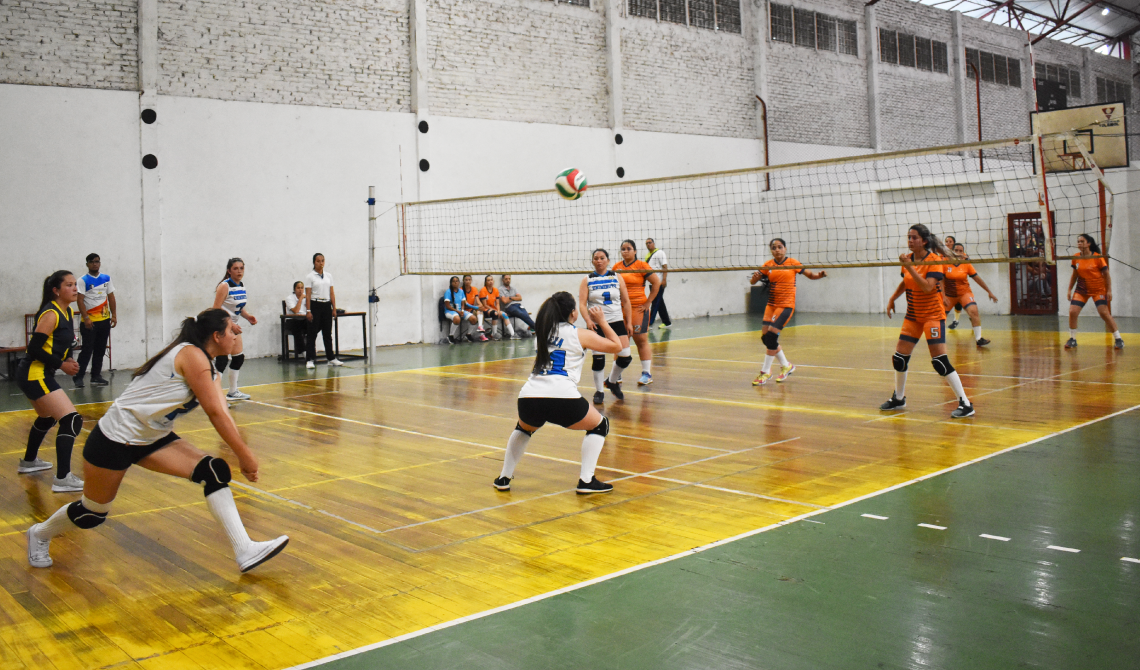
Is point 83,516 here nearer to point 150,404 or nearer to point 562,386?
point 150,404

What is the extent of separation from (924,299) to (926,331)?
0.32 meters

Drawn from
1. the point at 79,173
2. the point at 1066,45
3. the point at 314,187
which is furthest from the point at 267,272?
the point at 1066,45

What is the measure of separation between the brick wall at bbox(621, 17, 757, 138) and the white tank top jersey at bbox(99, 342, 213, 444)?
58.8ft

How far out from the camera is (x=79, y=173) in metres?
14.0

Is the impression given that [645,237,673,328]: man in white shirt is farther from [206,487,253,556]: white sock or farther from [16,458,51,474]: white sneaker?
[206,487,253,556]: white sock

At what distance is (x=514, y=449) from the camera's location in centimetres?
614

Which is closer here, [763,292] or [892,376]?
[892,376]

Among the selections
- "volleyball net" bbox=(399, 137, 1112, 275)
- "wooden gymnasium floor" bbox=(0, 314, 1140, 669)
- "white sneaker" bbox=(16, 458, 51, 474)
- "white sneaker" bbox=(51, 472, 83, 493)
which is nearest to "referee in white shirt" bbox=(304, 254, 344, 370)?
"volleyball net" bbox=(399, 137, 1112, 275)

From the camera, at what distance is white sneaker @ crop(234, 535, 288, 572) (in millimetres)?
4527

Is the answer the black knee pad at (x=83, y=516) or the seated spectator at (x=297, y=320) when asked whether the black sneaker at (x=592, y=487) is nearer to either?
the black knee pad at (x=83, y=516)

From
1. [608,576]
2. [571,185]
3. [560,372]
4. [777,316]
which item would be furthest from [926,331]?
[571,185]

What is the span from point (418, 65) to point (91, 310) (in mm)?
7909

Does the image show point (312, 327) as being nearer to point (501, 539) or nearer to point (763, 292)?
point (501, 539)

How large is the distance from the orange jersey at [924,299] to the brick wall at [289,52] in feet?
38.7
